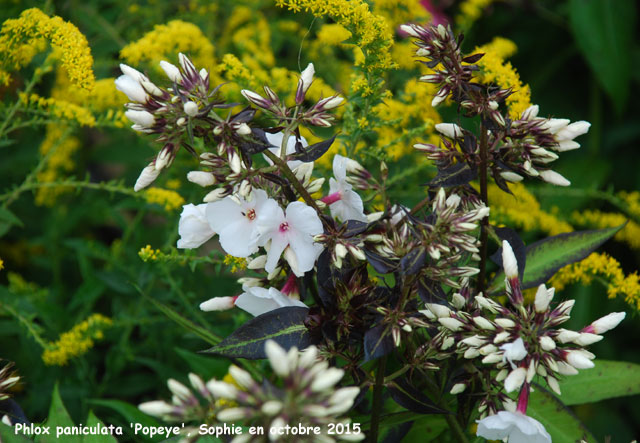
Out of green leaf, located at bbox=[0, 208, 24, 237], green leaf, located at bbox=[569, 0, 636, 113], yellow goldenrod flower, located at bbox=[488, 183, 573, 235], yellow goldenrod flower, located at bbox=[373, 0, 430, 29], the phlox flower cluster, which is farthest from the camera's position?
green leaf, located at bbox=[569, 0, 636, 113]

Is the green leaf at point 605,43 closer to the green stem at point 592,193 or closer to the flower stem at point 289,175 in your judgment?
the green stem at point 592,193

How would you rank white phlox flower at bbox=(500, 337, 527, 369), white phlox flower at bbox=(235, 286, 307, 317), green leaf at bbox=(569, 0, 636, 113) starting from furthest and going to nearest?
green leaf at bbox=(569, 0, 636, 113), white phlox flower at bbox=(235, 286, 307, 317), white phlox flower at bbox=(500, 337, 527, 369)

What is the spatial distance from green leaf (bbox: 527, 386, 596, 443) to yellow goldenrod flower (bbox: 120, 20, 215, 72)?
36.8 inches

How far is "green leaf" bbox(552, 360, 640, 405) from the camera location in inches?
42.7

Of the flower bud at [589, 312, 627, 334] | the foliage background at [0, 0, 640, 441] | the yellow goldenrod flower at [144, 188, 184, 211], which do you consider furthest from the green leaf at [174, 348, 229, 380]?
the flower bud at [589, 312, 627, 334]

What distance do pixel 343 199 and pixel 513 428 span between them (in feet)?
1.19

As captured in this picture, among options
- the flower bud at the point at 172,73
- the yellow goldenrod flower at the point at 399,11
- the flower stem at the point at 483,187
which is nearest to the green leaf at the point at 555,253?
the flower stem at the point at 483,187

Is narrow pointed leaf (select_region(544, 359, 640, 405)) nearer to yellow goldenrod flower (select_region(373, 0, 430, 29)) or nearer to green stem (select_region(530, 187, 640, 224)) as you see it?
green stem (select_region(530, 187, 640, 224))

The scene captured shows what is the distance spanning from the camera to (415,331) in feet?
2.94

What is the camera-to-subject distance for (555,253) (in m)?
1.05

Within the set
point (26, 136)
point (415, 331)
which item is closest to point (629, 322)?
point (415, 331)

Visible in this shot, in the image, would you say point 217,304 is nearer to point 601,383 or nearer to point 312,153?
point 312,153

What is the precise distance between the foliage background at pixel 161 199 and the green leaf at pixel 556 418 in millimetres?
511

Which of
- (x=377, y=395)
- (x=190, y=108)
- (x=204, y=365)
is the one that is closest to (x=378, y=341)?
(x=377, y=395)
